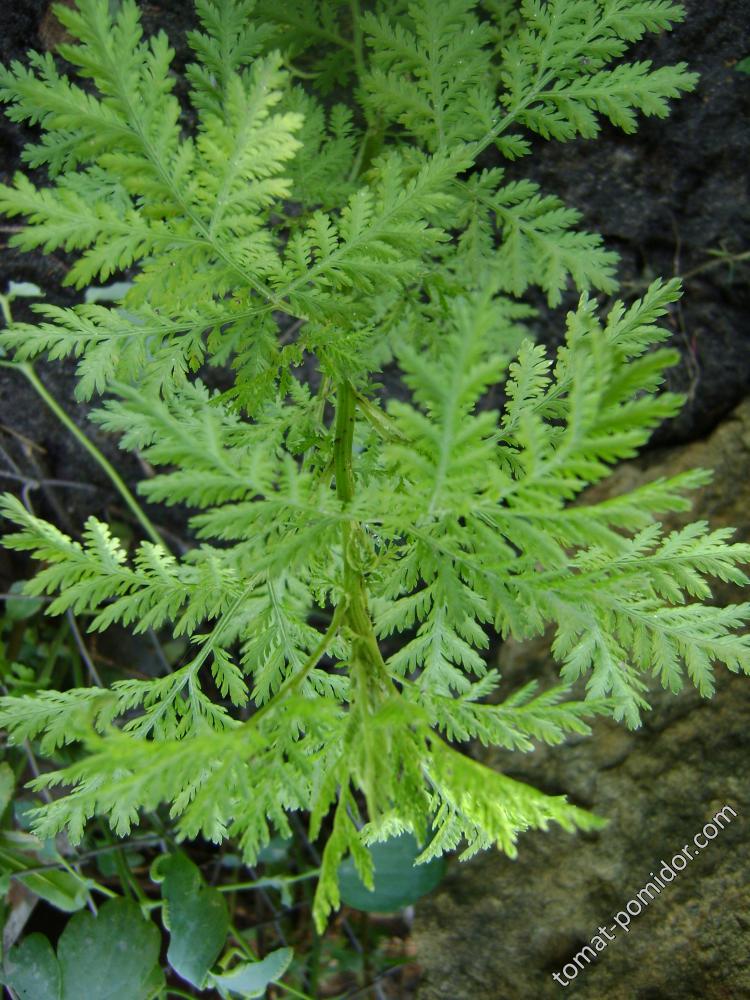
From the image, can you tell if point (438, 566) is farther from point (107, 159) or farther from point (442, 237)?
point (107, 159)

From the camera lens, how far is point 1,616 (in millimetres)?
2582

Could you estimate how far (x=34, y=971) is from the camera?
6.75 feet

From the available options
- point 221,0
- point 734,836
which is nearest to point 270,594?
point 221,0

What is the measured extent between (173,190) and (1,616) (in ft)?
6.15

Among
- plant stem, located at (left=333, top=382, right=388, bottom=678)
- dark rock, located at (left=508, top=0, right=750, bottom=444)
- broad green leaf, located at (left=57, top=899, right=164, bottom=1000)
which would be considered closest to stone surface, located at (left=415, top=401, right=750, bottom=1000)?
dark rock, located at (left=508, top=0, right=750, bottom=444)

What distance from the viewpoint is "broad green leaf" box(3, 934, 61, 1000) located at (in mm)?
2035

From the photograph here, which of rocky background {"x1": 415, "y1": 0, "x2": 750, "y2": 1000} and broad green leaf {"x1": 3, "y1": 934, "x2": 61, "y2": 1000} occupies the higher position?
rocky background {"x1": 415, "y1": 0, "x2": 750, "y2": 1000}

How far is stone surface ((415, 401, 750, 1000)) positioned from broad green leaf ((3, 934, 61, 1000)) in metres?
0.99

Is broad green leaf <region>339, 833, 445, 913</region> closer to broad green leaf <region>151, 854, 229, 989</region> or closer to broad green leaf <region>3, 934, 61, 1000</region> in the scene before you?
broad green leaf <region>151, 854, 229, 989</region>

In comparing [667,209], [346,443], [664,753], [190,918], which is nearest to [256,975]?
[190,918]

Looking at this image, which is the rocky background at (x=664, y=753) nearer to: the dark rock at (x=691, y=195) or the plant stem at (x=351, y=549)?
the dark rock at (x=691, y=195)

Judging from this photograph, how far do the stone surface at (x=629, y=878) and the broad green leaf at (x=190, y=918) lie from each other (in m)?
0.60

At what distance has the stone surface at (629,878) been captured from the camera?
1.87 meters

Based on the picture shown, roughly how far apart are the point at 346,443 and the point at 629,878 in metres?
1.43
